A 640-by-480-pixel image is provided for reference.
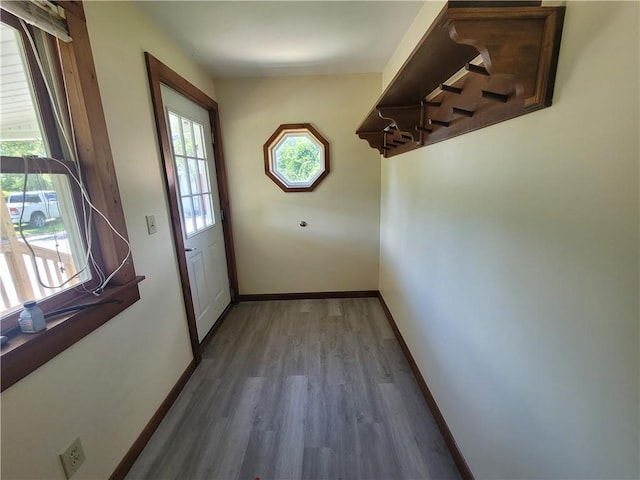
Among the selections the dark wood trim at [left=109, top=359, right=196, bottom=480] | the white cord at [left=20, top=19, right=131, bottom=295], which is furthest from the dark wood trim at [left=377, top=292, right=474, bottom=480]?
the white cord at [left=20, top=19, right=131, bottom=295]

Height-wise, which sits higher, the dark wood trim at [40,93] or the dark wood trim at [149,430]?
the dark wood trim at [40,93]

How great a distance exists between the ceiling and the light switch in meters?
1.14

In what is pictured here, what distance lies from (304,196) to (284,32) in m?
1.36

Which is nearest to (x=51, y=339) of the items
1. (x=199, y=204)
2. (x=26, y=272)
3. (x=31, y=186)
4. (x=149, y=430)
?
(x=26, y=272)

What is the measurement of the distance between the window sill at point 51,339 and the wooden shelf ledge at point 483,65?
154cm

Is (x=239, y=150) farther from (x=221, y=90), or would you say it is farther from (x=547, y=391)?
(x=547, y=391)

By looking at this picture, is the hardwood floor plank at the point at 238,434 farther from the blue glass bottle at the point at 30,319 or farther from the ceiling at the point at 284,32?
the ceiling at the point at 284,32

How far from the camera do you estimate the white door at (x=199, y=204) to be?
196cm

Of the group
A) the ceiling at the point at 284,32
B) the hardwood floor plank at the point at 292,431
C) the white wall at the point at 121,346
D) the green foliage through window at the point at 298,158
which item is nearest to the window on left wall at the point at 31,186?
the white wall at the point at 121,346

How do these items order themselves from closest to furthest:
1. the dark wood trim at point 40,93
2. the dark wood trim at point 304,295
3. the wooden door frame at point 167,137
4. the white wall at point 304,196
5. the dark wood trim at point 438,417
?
the dark wood trim at point 40,93, the dark wood trim at point 438,417, the wooden door frame at point 167,137, the white wall at point 304,196, the dark wood trim at point 304,295

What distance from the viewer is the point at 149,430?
1.46 meters

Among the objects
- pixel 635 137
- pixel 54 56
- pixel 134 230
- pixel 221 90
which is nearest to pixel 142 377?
pixel 134 230

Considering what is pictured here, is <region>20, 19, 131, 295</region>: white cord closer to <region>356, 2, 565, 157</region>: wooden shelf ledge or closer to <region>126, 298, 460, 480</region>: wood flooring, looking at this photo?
<region>126, 298, 460, 480</region>: wood flooring

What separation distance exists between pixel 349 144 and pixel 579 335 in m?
2.35
